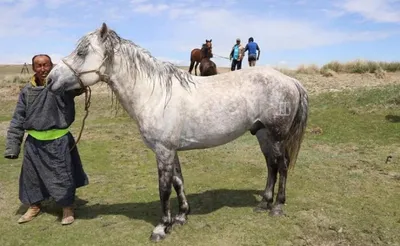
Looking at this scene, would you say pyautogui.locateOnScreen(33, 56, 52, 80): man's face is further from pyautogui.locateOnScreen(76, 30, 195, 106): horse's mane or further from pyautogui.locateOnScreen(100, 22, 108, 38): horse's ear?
pyautogui.locateOnScreen(100, 22, 108, 38): horse's ear

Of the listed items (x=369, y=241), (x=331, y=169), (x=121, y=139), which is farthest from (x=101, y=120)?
(x=369, y=241)

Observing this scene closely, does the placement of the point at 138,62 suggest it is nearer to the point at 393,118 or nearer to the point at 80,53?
the point at 80,53

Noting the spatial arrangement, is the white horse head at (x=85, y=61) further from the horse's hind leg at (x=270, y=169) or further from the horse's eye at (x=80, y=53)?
the horse's hind leg at (x=270, y=169)

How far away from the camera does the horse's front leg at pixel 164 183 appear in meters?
4.42

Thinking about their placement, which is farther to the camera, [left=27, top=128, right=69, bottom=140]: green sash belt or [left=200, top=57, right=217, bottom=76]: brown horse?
[left=200, top=57, right=217, bottom=76]: brown horse

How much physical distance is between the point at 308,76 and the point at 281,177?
14.1 m

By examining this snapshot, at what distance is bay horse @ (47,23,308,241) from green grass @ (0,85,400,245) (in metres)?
0.62

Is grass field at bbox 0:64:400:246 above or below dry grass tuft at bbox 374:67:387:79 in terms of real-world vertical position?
below

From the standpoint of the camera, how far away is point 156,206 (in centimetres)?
570

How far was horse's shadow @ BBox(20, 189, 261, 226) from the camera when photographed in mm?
5398

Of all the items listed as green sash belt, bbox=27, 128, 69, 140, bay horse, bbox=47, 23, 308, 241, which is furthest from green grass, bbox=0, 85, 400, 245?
green sash belt, bbox=27, 128, 69, 140

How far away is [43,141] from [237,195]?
3053 millimetres

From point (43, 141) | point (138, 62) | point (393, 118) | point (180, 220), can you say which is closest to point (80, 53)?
point (138, 62)

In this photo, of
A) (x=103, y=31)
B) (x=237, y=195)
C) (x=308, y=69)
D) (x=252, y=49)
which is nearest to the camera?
(x=103, y=31)
